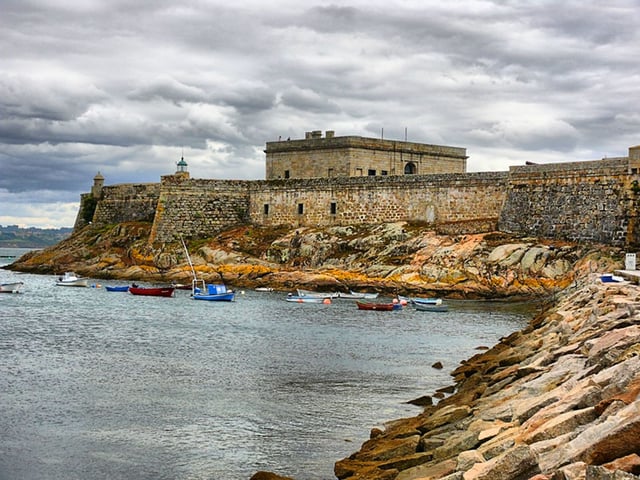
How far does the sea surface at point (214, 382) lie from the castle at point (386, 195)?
7.46 metres

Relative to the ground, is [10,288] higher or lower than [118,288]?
lower

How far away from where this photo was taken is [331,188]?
6300 centimetres

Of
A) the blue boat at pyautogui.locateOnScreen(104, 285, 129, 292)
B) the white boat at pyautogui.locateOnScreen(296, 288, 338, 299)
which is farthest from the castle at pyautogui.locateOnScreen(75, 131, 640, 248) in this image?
the white boat at pyautogui.locateOnScreen(296, 288, 338, 299)

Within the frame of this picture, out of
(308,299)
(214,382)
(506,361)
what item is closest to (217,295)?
(308,299)

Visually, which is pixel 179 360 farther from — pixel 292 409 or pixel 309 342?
pixel 292 409

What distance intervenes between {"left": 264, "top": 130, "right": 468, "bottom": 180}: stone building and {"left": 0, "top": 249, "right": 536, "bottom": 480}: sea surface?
19340mm

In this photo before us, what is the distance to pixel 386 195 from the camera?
61062 millimetres

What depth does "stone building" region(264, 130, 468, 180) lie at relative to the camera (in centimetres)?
6656

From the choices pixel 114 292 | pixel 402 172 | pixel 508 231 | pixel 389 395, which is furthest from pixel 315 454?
pixel 402 172

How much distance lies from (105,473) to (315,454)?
4.03 m

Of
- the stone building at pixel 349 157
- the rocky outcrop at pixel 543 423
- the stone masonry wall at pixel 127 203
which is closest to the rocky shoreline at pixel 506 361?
the rocky outcrop at pixel 543 423

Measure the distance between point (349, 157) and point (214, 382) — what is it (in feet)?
135

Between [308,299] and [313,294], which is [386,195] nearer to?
[313,294]

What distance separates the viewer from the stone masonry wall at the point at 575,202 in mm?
48719
